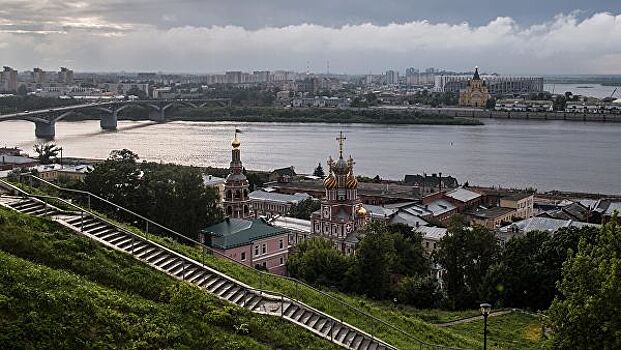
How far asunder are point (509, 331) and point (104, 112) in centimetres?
4935

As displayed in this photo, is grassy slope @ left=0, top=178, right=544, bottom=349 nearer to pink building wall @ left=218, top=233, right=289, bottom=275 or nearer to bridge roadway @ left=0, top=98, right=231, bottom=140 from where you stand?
pink building wall @ left=218, top=233, right=289, bottom=275

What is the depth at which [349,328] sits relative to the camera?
19.4ft

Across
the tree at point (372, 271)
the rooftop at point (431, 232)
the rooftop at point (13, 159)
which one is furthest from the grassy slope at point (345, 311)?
the rooftop at point (13, 159)

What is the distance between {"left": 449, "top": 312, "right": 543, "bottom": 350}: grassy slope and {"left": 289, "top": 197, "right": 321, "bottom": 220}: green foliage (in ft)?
38.5

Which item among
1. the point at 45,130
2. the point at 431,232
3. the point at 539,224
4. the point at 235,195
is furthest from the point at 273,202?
the point at 45,130

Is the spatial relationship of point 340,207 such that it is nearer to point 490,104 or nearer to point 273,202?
point 273,202

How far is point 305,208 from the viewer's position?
830 inches

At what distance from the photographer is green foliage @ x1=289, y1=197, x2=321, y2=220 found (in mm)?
20750

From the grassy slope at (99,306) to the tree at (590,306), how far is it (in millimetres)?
1842

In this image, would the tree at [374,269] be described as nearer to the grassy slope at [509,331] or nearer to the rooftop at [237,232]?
the rooftop at [237,232]

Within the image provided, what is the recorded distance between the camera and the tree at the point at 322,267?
1181 cm

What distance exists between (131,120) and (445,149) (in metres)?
31.4

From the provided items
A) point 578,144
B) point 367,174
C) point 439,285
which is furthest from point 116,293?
point 578,144

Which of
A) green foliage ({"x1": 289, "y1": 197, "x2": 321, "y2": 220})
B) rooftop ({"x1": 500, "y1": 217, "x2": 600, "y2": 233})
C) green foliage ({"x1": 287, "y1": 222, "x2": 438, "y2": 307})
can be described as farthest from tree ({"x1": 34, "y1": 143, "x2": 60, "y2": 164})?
green foliage ({"x1": 287, "y1": 222, "x2": 438, "y2": 307})
